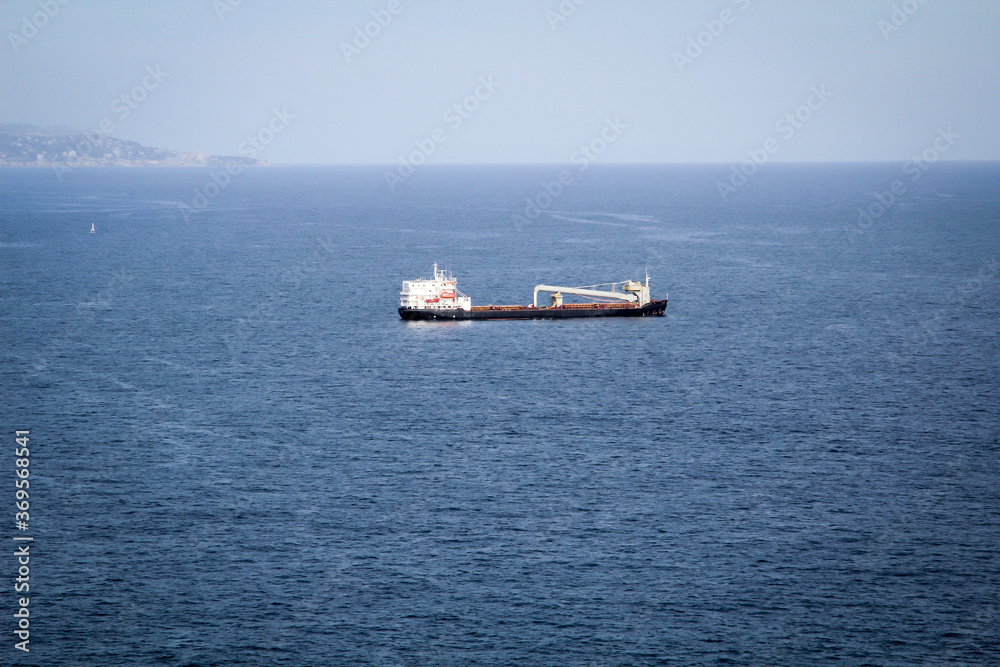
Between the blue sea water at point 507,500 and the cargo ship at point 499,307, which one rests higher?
the cargo ship at point 499,307

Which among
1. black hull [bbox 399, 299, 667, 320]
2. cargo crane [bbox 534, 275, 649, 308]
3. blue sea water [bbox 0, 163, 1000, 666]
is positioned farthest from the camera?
cargo crane [bbox 534, 275, 649, 308]

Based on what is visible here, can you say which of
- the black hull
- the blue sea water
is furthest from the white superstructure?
the blue sea water

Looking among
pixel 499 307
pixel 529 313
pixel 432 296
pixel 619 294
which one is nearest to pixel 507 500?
pixel 529 313

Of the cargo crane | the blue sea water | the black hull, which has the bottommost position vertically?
the blue sea water

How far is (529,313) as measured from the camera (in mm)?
181125

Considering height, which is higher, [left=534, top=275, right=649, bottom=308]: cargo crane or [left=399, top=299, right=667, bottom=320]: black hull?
[left=534, top=275, right=649, bottom=308]: cargo crane

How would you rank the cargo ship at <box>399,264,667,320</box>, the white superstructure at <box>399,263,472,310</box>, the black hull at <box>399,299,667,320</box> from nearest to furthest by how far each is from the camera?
the black hull at <box>399,299,667,320</box> < the cargo ship at <box>399,264,667,320</box> < the white superstructure at <box>399,263,472,310</box>

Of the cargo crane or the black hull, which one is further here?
the cargo crane

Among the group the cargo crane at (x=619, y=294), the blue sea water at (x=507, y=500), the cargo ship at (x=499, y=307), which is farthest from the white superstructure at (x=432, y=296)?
the blue sea water at (x=507, y=500)

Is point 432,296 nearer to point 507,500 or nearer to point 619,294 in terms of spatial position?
point 619,294

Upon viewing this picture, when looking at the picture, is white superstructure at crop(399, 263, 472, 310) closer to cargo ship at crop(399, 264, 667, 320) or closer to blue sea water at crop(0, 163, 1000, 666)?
cargo ship at crop(399, 264, 667, 320)

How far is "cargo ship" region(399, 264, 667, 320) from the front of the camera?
179 m

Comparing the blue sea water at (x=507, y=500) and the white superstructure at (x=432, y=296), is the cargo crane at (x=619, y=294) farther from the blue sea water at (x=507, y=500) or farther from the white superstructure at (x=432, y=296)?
the blue sea water at (x=507, y=500)

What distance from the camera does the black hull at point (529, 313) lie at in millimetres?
178500
